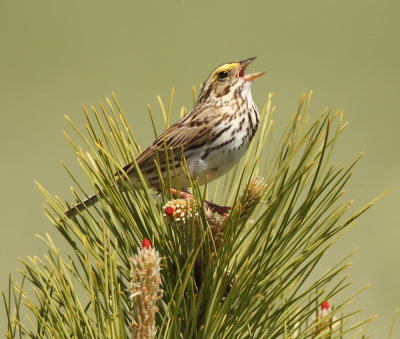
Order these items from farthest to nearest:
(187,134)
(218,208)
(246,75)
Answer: (246,75) < (187,134) < (218,208)

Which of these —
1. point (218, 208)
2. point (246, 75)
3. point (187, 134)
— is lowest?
point (218, 208)

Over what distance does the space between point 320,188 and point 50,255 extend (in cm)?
44

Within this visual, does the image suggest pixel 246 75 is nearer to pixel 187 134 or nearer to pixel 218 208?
pixel 187 134

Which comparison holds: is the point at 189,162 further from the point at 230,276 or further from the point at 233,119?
the point at 230,276

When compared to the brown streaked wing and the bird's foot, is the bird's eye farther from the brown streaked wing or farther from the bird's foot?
the bird's foot

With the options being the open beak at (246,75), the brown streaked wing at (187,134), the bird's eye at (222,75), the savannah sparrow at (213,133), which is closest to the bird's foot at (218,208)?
the savannah sparrow at (213,133)

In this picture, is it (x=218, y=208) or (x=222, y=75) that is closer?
(x=218, y=208)

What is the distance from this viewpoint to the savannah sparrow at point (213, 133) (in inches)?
73.0

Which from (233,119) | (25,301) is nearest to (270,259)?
(25,301)

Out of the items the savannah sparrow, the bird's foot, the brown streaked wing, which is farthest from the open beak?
the bird's foot

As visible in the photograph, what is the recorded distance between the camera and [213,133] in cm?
208

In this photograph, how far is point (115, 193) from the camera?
46.6 inches

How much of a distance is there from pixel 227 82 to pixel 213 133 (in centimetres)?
42

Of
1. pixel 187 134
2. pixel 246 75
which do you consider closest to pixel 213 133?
pixel 187 134
